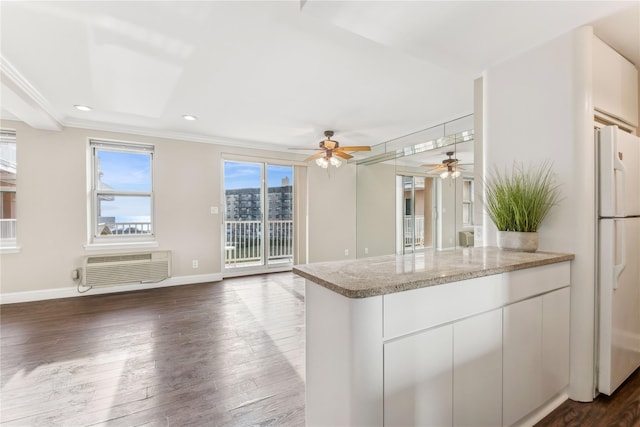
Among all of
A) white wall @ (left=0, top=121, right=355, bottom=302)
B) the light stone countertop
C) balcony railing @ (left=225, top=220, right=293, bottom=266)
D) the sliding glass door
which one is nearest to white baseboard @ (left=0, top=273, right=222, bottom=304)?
white wall @ (left=0, top=121, right=355, bottom=302)

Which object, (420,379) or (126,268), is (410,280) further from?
(126,268)

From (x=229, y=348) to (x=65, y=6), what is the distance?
8.75 ft

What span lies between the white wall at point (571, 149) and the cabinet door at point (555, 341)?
8cm

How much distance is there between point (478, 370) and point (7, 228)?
5.40 meters

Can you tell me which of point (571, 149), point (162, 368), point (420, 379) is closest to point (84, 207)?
point (162, 368)

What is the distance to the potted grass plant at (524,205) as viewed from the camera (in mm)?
1845

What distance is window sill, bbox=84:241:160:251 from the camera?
4.00m

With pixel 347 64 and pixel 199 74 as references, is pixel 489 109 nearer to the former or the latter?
pixel 347 64

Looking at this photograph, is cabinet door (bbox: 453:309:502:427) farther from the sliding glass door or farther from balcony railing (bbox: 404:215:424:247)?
the sliding glass door

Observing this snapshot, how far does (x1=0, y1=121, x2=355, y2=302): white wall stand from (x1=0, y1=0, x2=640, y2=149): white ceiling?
17.9 inches

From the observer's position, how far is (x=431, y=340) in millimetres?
1116

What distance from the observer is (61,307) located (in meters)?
3.44

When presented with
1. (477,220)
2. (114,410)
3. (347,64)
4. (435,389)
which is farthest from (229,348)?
(347,64)

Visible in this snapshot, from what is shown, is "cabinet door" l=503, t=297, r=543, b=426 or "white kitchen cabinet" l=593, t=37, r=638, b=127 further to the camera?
"white kitchen cabinet" l=593, t=37, r=638, b=127
